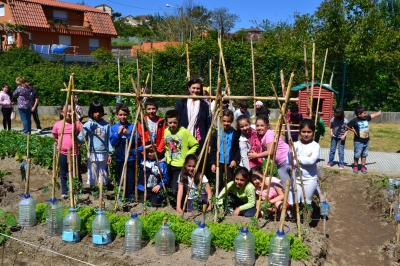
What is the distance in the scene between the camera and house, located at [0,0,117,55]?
99.5 ft

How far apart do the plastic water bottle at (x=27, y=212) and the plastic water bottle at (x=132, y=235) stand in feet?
4.27

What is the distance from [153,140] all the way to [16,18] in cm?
2922

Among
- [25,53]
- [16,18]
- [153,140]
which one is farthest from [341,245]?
[16,18]

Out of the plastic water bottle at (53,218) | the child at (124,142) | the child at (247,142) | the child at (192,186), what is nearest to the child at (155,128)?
the child at (124,142)

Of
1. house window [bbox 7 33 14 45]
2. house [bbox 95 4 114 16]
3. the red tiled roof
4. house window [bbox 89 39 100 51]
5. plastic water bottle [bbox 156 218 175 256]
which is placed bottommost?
plastic water bottle [bbox 156 218 175 256]

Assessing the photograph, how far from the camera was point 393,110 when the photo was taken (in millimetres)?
15289

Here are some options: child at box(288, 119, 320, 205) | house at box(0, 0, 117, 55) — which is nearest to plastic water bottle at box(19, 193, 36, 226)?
child at box(288, 119, 320, 205)

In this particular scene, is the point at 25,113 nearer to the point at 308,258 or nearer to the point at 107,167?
the point at 107,167

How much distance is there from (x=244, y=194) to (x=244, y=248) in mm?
1246

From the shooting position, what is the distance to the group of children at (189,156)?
497cm

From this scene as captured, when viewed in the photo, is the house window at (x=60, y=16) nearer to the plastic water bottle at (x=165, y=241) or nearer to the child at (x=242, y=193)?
the child at (x=242, y=193)

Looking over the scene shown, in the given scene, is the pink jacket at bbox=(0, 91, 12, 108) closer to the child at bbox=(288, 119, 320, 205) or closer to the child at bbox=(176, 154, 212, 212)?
the child at bbox=(176, 154, 212, 212)

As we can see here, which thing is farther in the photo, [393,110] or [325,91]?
A: [393,110]

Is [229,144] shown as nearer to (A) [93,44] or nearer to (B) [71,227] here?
(B) [71,227]
